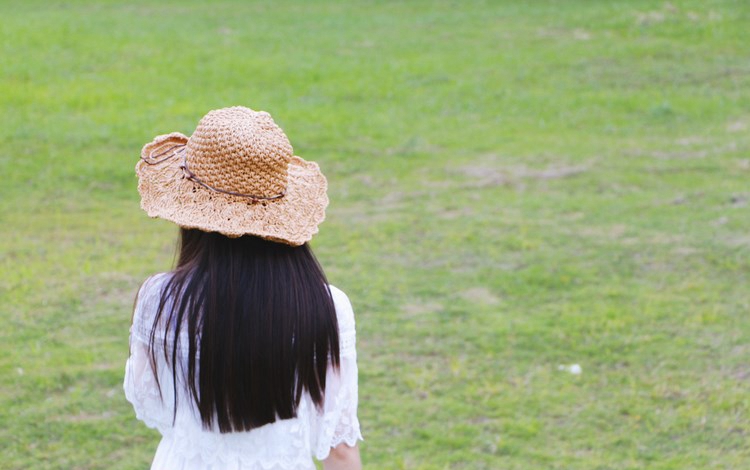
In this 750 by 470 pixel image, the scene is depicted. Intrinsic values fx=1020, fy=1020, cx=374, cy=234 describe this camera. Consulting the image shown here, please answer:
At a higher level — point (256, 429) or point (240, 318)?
point (240, 318)

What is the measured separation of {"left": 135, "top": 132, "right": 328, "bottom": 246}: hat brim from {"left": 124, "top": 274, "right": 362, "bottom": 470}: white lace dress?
191mm

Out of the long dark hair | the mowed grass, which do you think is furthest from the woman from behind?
the mowed grass

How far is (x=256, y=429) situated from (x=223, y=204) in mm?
500

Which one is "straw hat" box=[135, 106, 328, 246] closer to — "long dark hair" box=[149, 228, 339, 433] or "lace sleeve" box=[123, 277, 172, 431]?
"long dark hair" box=[149, 228, 339, 433]

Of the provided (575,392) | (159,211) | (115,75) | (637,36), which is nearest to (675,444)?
(575,392)

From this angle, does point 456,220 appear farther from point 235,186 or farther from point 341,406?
point 235,186

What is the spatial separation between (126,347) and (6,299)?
105cm

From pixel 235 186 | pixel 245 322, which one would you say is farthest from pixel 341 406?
pixel 235 186

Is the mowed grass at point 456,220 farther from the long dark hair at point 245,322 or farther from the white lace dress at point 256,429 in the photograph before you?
the long dark hair at point 245,322

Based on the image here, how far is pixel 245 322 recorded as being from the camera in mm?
2074

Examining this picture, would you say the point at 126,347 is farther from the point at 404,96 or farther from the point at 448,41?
the point at 448,41

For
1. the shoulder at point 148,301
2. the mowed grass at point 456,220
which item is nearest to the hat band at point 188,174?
the shoulder at point 148,301

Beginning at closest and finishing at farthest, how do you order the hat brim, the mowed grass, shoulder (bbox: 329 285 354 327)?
the hat brim < shoulder (bbox: 329 285 354 327) < the mowed grass

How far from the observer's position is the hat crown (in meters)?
2.06
